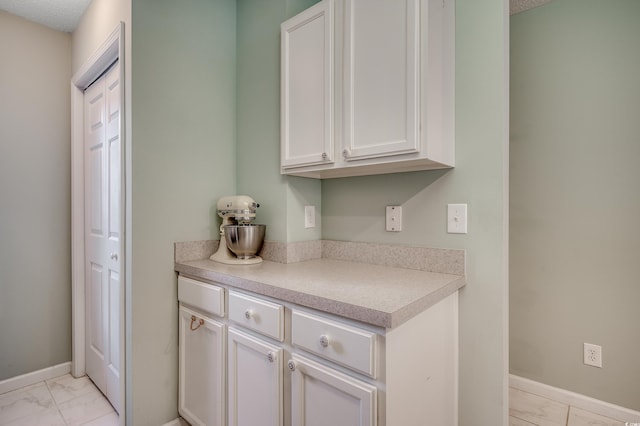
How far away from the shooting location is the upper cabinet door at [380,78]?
3.92 ft

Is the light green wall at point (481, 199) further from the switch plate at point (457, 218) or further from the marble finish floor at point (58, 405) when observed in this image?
the marble finish floor at point (58, 405)

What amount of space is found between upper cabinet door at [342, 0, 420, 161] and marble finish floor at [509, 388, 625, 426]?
169 centimetres

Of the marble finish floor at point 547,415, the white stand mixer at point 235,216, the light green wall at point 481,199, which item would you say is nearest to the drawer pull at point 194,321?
the white stand mixer at point 235,216

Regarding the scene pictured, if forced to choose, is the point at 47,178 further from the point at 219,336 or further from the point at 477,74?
the point at 477,74

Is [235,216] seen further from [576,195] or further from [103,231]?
[576,195]

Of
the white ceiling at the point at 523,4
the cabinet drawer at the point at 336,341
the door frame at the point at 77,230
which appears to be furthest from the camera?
the door frame at the point at 77,230

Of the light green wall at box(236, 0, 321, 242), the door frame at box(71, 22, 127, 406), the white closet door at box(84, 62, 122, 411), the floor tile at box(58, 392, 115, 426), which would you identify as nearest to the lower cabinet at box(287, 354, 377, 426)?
the light green wall at box(236, 0, 321, 242)

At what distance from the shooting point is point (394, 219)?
157 centimetres

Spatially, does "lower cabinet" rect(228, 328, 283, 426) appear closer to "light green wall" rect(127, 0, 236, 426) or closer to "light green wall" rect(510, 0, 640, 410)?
"light green wall" rect(127, 0, 236, 426)

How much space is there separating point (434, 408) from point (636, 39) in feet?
6.95

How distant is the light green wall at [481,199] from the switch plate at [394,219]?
0.14 meters

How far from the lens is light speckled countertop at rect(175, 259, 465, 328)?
3.11 ft

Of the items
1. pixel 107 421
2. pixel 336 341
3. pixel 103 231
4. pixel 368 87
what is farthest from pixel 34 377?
pixel 368 87

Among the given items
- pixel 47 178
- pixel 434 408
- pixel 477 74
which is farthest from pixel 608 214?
pixel 47 178
